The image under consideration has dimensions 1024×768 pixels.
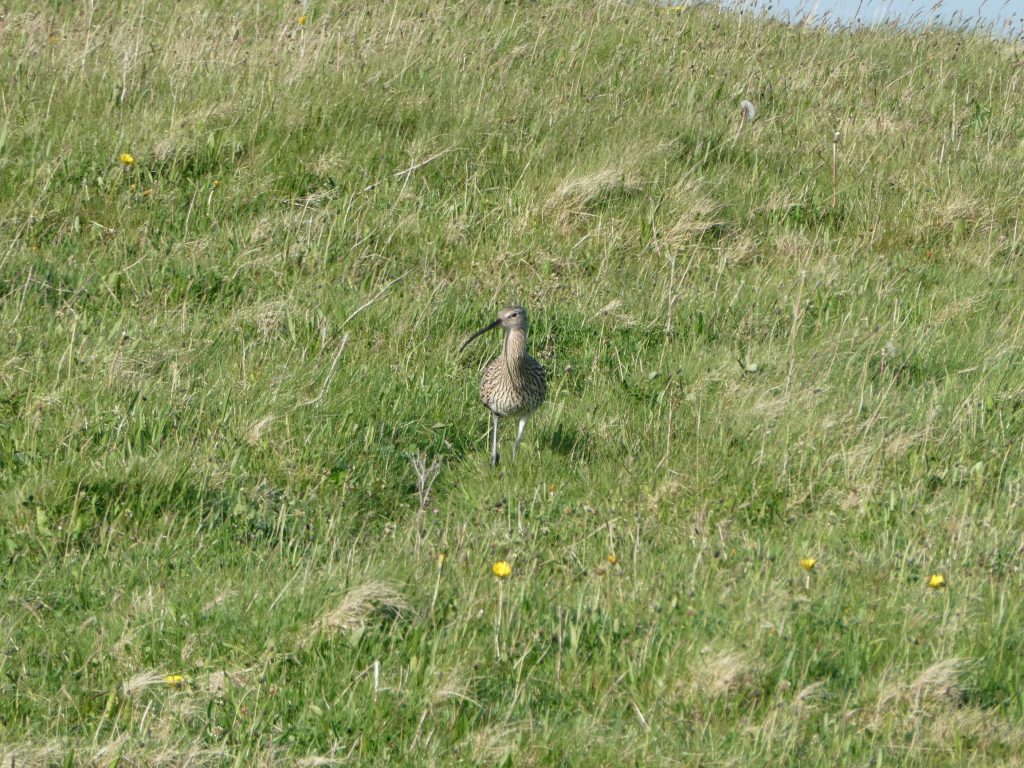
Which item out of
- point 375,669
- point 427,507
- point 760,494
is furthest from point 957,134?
point 375,669

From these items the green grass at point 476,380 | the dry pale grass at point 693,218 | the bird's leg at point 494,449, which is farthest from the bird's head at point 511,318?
the dry pale grass at point 693,218

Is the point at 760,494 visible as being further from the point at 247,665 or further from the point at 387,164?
the point at 387,164

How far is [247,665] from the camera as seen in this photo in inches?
170

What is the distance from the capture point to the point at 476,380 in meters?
6.81

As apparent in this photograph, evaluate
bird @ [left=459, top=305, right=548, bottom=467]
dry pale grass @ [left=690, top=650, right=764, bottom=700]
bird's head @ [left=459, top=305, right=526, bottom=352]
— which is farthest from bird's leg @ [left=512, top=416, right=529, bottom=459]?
dry pale grass @ [left=690, top=650, right=764, bottom=700]

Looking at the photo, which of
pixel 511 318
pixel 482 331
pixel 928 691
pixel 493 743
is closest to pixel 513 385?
pixel 511 318

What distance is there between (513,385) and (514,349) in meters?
0.30

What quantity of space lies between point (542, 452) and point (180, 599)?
1.92 metres

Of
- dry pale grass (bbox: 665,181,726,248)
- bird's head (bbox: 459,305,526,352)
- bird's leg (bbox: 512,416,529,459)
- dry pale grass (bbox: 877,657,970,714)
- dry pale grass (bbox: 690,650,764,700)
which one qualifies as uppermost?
dry pale grass (bbox: 665,181,726,248)

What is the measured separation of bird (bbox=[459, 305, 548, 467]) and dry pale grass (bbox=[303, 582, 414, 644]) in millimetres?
1489

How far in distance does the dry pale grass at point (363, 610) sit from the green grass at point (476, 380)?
0.7 inches

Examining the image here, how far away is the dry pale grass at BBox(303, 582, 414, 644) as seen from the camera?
14.5ft

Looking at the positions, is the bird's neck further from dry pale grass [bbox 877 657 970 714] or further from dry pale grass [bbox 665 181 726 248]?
dry pale grass [bbox 877 657 970 714]

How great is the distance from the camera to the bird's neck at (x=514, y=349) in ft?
20.6
